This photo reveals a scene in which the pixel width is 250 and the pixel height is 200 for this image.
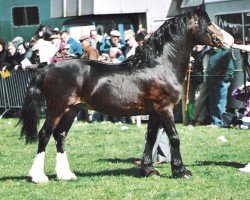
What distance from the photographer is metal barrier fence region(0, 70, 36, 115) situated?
2155 cm

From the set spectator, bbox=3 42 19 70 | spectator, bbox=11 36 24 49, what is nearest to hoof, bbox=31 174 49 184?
spectator, bbox=3 42 19 70

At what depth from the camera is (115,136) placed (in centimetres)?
1559

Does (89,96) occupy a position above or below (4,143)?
above

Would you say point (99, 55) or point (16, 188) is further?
point (99, 55)

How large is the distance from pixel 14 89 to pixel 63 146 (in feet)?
37.4

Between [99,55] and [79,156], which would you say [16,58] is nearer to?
[99,55]

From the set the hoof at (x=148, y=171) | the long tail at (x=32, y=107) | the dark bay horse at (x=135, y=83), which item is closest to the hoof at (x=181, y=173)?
the dark bay horse at (x=135, y=83)

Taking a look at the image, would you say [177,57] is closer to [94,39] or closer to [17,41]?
[94,39]

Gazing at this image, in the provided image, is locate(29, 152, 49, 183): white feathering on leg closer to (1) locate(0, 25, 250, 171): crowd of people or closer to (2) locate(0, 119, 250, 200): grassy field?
(2) locate(0, 119, 250, 200): grassy field

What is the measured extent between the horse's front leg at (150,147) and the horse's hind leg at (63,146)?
999 millimetres

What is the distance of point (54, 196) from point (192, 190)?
5.63ft

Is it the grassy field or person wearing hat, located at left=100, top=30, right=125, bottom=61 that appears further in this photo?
Answer: person wearing hat, located at left=100, top=30, right=125, bottom=61

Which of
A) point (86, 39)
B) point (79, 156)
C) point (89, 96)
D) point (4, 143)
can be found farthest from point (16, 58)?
point (89, 96)

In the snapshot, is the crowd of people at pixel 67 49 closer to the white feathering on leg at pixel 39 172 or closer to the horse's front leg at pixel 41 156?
the horse's front leg at pixel 41 156
